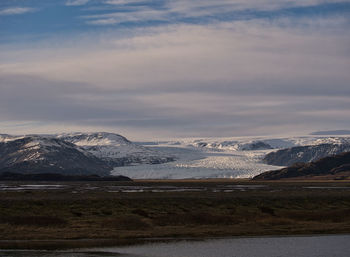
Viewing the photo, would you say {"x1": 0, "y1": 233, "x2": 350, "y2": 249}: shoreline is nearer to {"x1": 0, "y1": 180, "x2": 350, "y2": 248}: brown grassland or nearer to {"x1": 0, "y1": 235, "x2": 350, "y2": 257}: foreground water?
{"x1": 0, "y1": 180, "x2": 350, "y2": 248}: brown grassland

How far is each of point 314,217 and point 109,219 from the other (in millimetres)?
23258

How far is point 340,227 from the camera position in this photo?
57.2 meters

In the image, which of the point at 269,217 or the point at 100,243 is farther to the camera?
the point at 269,217

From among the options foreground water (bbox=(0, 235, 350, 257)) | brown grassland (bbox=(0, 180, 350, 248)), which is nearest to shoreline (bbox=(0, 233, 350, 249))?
brown grassland (bbox=(0, 180, 350, 248))

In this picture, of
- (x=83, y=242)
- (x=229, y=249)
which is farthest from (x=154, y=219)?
(x=229, y=249)

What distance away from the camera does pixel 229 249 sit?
4484cm

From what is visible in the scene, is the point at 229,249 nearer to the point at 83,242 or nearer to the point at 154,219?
the point at 83,242

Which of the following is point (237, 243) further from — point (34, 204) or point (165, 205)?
point (34, 204)

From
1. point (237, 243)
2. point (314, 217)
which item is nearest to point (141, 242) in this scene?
point (237, 243)

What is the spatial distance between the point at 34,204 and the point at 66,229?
21.2 meters

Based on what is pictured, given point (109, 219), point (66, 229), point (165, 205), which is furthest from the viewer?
point (165, 205)

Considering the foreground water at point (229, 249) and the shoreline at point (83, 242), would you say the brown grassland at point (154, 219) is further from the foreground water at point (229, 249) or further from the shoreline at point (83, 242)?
the foreground water at point (229, 249)

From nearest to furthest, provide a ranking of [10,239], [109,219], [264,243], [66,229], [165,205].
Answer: [264,243] < [10,239] < [66,229] < [109,219] < [165,205]

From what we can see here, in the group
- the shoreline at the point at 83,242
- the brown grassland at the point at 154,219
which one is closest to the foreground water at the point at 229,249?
the shoreline at the point at 83,242
